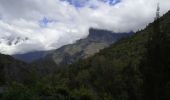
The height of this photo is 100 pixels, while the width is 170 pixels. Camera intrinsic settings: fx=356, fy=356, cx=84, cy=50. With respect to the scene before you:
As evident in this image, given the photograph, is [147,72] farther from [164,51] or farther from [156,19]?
[156,19]

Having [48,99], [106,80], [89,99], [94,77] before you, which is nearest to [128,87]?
[106,80]

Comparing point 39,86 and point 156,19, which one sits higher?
point 156,19

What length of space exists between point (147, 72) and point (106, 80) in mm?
102879

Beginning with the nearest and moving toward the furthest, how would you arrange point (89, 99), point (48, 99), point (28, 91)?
1. point (28, 91)
2. point (48, 99)
3. point (89, 99)

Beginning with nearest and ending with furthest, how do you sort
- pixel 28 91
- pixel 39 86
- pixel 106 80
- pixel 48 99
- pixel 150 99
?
pixel 28 91 → pixel 39 86 → pixel 48 99 → pixel 150 99 → pixel 106 80

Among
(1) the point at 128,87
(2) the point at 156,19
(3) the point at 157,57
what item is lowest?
(1) the point at 128,87

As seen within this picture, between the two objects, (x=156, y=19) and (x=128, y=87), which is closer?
(x=156, y=19)

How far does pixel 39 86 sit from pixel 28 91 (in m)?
1.63

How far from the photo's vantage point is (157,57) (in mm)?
47250

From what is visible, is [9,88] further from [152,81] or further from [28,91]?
[152,81]

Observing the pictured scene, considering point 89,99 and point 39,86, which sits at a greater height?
point 39,86

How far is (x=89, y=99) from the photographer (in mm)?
53719

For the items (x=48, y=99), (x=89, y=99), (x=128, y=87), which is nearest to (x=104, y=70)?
(x=128, y=87)

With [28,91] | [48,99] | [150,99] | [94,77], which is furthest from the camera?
[94,77]
